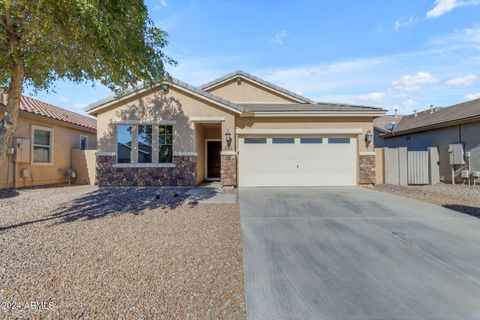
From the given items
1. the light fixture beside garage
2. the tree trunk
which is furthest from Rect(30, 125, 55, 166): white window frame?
the tree trunk

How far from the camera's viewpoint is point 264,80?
15672 millimetres

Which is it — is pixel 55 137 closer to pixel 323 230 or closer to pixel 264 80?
pixel 264 80

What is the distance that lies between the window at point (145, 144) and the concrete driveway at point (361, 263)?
6586 millimetres

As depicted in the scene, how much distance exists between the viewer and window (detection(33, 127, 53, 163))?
12.6 m

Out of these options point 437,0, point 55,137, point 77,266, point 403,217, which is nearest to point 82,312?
point 77,266

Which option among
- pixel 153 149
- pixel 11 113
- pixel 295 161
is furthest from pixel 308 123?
pixel 11 113

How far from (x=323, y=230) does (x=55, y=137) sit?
47.1 feet

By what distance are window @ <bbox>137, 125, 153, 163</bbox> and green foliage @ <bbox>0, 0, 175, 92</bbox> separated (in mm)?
4586

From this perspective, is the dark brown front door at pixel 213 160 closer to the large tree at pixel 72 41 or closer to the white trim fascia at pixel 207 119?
the white trim fascia at pixel 207 119

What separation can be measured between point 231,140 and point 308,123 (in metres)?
3.83

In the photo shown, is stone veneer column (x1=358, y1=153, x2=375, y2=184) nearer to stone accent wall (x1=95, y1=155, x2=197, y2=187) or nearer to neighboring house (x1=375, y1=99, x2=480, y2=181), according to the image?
neighboring house (x1=375, y1=99, x2=480, y2=181)

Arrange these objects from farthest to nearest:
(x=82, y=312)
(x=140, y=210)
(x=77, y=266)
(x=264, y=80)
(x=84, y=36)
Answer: (x=264, y=80)
(x=140, y=210)
(x=84, y=36)
(x=77, y=266)
(x=82, y=312)

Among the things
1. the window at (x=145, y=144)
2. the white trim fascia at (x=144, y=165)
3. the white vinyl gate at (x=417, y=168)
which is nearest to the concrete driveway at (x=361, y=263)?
the white trim fascia at (x=144, y=165)

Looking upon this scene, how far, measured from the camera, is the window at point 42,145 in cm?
1256
